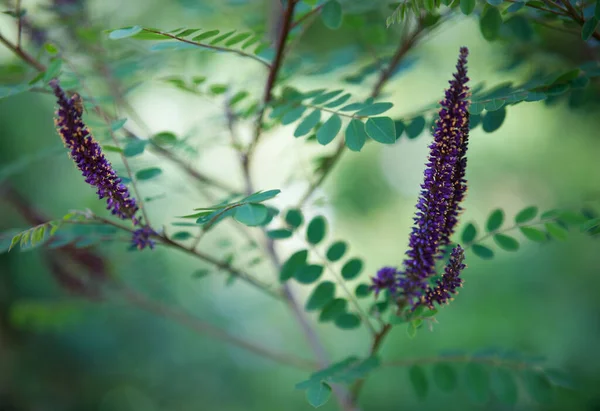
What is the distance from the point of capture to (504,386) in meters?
0.75

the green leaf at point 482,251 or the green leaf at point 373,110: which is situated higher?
the green leaf at point 373,110

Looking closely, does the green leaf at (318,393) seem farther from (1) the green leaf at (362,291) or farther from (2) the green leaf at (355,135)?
(2) the green leaf at (355,135)

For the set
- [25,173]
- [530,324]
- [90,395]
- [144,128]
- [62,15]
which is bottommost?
[530,324]

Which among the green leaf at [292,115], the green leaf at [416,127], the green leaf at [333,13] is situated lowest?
the green leaf at [416,127]

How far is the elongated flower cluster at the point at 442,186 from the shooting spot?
0.46m

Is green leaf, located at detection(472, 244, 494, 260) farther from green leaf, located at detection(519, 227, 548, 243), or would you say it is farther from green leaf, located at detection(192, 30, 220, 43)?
green leaf, located at detection(192, 30, 220, 43)

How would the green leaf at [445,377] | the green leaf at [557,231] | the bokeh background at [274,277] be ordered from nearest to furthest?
the green leaf at [557,231], the green leaf at [445,377], the bokeh background at [274,277]

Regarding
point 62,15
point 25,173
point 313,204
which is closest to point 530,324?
point 313,204

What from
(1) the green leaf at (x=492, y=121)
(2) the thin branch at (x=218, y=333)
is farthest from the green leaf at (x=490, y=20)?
(2) the thin branch at (x=218, y=333)

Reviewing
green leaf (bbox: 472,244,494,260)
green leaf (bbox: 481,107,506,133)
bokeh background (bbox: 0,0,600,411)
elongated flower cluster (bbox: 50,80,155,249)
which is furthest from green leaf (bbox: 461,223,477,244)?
bokeh background (bbox: 0,0,600,411)

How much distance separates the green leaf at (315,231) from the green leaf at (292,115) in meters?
0.19

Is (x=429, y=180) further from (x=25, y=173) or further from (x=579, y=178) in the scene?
(x=579, y=178)

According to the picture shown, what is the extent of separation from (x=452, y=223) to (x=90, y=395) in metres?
1.66

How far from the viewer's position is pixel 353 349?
1.92 metres
